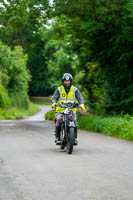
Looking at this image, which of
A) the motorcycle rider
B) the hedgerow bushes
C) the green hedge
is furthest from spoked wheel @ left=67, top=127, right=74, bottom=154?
the hedgerow bushes

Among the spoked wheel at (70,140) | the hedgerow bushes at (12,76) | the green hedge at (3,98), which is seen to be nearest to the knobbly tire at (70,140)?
the spoked wheel at (70,140)

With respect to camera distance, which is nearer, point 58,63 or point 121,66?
point 121,66

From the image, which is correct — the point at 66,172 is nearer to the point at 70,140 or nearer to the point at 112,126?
the point at 70,140

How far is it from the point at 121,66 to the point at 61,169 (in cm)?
1552

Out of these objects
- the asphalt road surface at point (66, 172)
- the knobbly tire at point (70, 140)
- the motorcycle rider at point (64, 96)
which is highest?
the motorcycle rider at point (64, 96)

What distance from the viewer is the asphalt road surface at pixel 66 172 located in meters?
6.79

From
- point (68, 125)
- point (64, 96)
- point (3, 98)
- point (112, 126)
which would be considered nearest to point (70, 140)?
point (68, 125)

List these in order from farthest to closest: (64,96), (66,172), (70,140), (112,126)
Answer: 1. (112,126)
2. (64,96)
3. (70,140)
4. (66,172)

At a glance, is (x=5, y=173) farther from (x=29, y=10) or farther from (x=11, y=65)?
(x=11, y=65)

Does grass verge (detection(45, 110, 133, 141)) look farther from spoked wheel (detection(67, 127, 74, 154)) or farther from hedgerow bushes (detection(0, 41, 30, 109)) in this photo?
hedgerow bushes (detection(0, 41, 30, 109))

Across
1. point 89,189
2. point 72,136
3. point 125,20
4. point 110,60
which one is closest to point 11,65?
point 110,60

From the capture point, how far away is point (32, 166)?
30.9ft

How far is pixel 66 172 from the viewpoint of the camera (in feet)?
28.4

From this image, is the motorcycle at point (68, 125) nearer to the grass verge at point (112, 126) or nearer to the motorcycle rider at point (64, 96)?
the motorcycle rider at point (64, 96)
